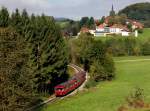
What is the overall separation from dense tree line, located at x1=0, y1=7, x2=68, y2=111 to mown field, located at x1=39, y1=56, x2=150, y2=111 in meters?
4.87

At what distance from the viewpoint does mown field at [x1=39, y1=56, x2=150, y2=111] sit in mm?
53062

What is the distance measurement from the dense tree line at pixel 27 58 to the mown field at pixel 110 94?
4.87 meters

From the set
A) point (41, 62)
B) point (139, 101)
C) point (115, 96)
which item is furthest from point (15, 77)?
point (115, 96)

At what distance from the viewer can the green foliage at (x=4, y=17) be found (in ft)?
181

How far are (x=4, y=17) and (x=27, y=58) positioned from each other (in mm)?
14943

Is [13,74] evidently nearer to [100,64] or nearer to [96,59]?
[100,64]

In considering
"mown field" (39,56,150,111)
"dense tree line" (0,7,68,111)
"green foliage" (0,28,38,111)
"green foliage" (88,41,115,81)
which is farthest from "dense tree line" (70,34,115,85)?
"green foliage" (0,28,38,111)

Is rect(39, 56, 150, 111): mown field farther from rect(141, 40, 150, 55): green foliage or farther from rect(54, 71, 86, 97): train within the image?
rect(141, 40, 150, 55): green foliage

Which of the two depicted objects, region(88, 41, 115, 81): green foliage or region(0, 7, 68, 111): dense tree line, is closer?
region(0, 7, 68, 111): dense tree line

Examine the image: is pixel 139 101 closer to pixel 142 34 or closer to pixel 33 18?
pixel 33 18

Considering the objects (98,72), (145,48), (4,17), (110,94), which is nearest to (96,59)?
(98,72)

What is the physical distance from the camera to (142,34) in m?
197

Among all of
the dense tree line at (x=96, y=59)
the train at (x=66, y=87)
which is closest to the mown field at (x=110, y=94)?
the train at (x=66, y=87)

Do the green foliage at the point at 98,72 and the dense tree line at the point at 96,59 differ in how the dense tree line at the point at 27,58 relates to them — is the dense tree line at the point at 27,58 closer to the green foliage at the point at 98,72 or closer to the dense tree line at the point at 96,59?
the green foliage at the point at 98,72
